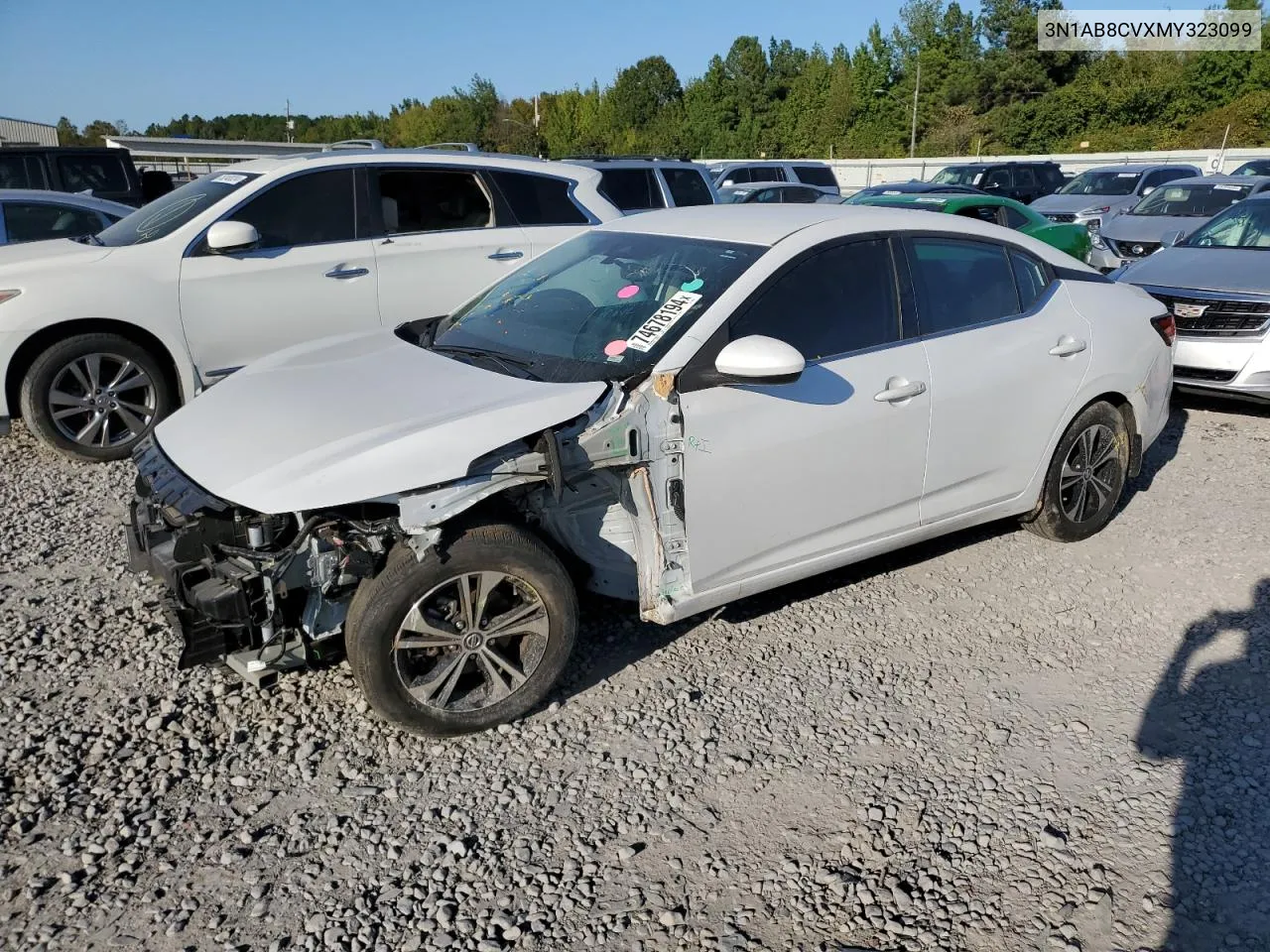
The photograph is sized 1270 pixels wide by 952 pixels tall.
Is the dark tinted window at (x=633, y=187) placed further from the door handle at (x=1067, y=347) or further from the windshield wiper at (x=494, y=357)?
the windshield wiper at (x=494, y=357)

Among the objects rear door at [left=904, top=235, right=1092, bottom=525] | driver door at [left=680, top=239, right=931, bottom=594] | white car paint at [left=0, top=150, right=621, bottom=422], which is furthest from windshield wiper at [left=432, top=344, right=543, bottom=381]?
white car paint at [left=0, top=150, right=621, bottom=422]

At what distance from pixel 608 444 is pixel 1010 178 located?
22651mm

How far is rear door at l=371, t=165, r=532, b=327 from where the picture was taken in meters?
6.96

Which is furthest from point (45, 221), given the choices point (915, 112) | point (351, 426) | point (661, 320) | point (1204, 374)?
point (915, 112)

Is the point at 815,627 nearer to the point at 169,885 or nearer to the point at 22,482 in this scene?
the point at 169,885

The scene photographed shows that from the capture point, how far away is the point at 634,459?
354cm

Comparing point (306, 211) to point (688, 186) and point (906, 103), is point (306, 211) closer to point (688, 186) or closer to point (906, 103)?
point (688, 186)

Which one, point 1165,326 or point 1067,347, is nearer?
point 1067,347

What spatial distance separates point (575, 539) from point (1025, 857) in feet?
5.97

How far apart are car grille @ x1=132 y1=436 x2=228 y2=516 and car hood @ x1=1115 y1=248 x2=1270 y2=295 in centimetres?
727

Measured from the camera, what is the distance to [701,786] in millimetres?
3291

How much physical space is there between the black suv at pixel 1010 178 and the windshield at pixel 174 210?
18468 mm

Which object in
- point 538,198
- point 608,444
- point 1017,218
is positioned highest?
point 538,198

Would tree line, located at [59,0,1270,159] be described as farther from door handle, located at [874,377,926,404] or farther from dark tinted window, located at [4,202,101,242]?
door handle, located at [874,377,926,404]
